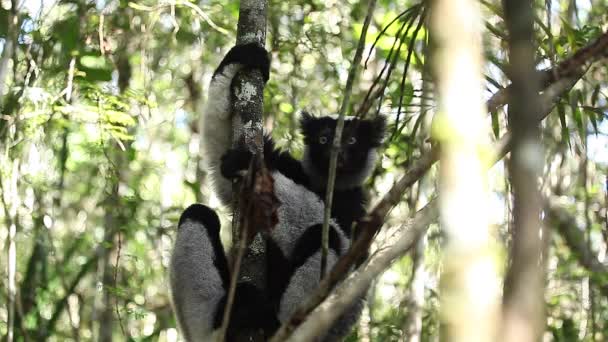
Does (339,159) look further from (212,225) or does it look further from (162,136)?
(162,136)

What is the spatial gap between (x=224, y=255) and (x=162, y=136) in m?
5.72

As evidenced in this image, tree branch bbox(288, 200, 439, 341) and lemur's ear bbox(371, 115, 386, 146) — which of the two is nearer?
tree branch bbox(288, 200, 439, 341)

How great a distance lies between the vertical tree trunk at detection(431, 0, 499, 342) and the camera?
103cm

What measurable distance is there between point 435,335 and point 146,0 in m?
4.53

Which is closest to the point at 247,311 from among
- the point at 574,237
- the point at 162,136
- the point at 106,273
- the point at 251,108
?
the point at 251,108

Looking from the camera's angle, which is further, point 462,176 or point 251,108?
point 251,108

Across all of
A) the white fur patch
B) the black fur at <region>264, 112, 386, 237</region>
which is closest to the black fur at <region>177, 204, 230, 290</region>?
the black fur at <region>264, 112, 386, 237</region>

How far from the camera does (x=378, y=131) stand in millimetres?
6246

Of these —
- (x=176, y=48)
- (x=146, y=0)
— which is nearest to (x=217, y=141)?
(x=146, y=0)

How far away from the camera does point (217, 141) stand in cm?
497

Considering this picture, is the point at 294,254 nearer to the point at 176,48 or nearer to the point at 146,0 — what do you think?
the point at 146,0

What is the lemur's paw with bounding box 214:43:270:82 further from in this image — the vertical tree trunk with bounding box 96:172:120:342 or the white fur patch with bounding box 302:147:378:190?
the vertical tree trunk with bounding box 96:172:120:342

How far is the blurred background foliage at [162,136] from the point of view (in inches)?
210

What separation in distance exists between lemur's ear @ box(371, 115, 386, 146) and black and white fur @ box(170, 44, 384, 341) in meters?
1.12
